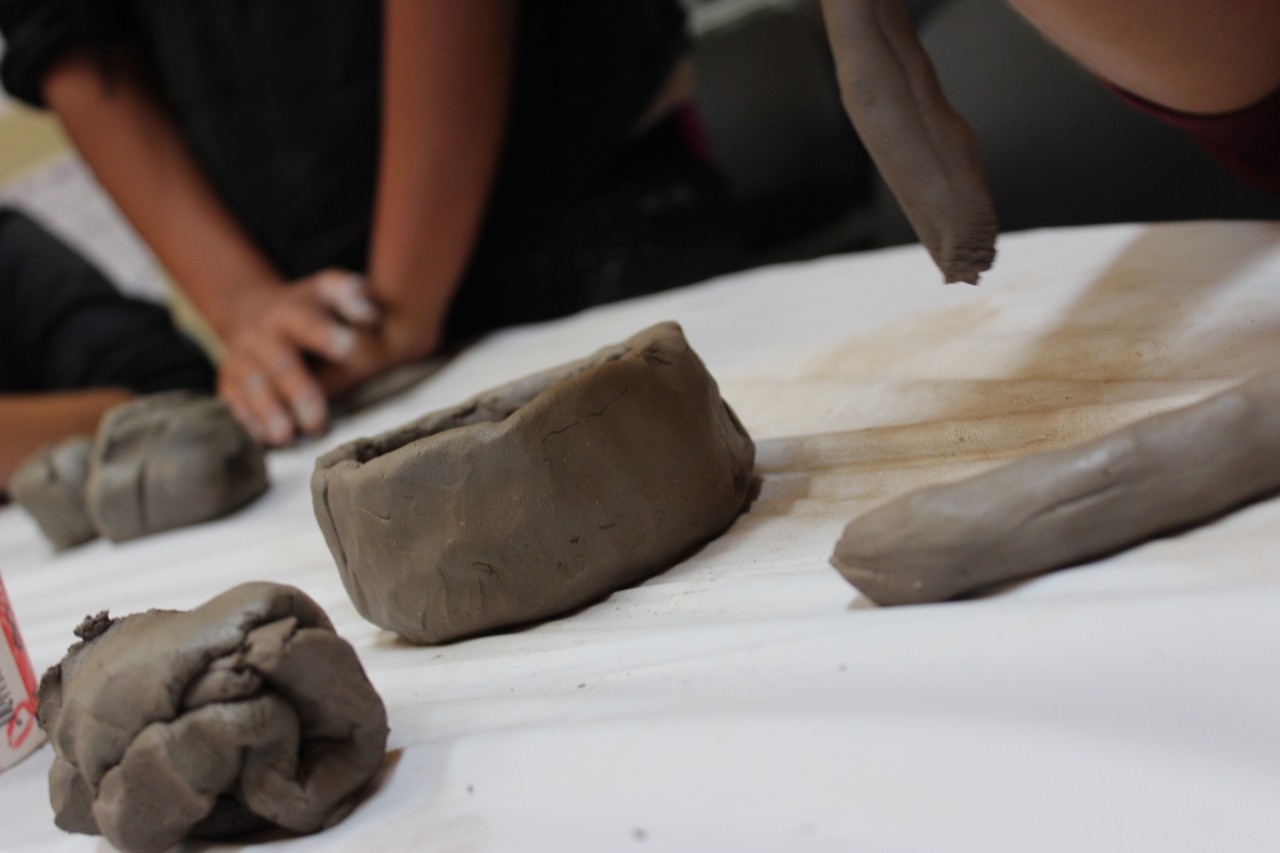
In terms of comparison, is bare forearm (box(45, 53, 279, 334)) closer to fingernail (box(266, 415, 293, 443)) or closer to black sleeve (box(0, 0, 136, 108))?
black sleeve (box(0, 0, 136, 108))

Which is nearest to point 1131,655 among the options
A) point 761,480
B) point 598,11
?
point 761,480

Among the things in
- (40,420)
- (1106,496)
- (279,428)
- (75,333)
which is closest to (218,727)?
(1106,496)

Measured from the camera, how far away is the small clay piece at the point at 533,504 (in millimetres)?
753

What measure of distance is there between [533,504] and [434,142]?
1083mm

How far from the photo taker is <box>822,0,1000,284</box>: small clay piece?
2.37ft

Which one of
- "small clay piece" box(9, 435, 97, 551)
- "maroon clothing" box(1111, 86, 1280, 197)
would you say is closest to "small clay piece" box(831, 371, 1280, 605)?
"maroon clothing" box(1111, 86, 1280, 197)

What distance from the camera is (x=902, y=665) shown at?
55 cm

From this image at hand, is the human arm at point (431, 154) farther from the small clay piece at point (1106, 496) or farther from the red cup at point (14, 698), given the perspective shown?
the small clay piece at point (1106, 496)

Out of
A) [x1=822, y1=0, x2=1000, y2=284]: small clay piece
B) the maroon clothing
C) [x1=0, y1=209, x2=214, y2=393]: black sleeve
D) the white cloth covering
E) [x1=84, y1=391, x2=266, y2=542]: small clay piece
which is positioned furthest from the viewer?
[x1=0, y1=209, x2=214, y2=393]: black sleeve

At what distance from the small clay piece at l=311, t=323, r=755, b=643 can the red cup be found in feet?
0.78

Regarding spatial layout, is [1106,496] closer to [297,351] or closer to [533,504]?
[533,504]

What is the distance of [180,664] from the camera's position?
59cm

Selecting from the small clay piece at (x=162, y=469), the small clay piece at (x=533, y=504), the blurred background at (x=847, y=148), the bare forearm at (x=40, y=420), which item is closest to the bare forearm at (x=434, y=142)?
the small clay piece at (x=162, y=469)

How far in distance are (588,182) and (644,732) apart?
139 centimetres
